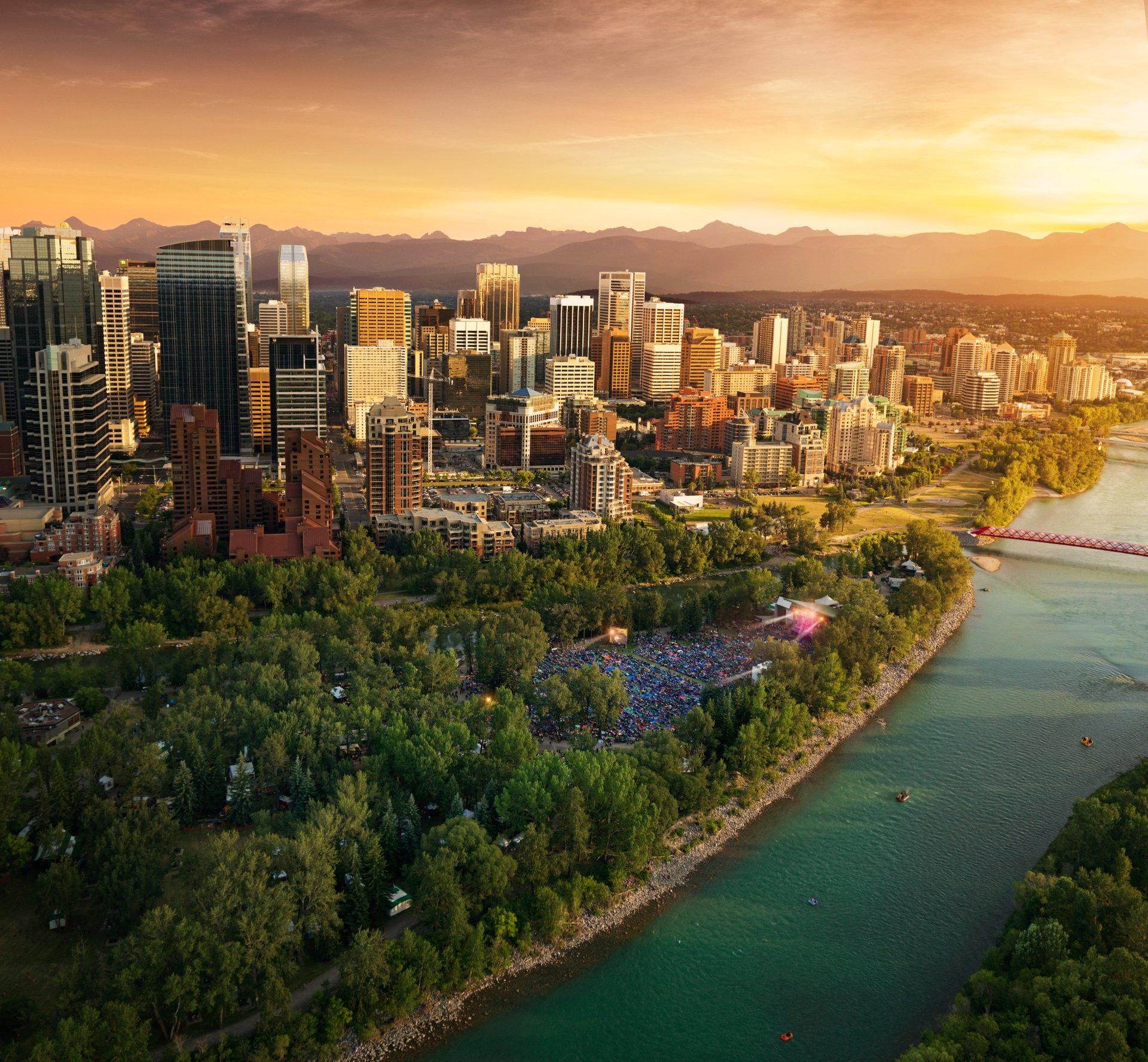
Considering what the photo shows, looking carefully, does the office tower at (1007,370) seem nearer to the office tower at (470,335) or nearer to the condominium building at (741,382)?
the condominium building at (741,382)

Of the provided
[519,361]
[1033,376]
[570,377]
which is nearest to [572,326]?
[519,361]

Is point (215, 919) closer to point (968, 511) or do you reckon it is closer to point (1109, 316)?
point (968, 511)

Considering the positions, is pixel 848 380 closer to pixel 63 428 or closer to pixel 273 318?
pixel 273 318

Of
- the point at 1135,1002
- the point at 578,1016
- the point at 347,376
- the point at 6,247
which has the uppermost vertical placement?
the point at 6,247

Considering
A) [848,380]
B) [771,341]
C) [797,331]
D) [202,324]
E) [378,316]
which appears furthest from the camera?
[797,331]

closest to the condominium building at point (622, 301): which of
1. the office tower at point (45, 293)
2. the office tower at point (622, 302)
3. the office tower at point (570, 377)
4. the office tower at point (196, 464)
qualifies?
the office tower at point (622, 302)

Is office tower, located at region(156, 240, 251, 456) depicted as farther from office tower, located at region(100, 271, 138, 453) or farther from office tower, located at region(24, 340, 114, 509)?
office tower, located at region(24, 340, 114, 509)

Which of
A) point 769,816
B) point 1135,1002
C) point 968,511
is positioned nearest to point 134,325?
point 968,511
